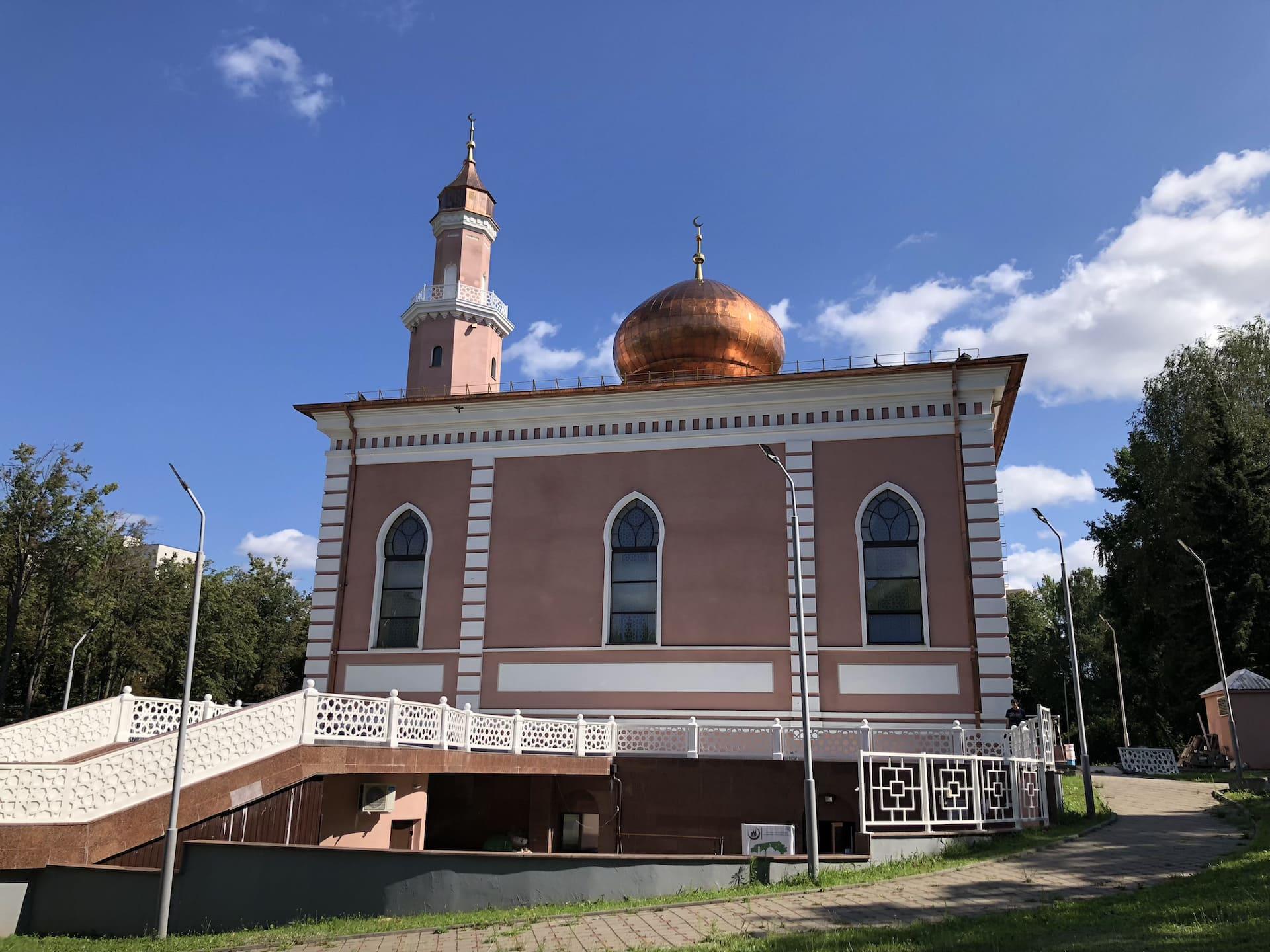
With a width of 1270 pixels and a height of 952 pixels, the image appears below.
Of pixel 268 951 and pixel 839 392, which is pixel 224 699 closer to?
pixel 839 392

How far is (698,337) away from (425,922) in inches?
627

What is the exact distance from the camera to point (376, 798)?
13039 millimetres

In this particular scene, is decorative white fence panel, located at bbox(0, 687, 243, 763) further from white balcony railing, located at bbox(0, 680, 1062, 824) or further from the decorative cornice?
the decorative cornice

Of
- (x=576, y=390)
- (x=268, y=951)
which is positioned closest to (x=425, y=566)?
(x=576, y=390)

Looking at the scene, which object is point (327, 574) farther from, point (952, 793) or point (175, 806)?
point (952, 793)

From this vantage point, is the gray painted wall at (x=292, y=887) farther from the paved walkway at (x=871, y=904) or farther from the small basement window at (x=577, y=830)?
the small basement window at (x=577, y=830)

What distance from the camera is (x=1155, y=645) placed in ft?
114

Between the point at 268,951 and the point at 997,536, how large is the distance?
44.1 ft

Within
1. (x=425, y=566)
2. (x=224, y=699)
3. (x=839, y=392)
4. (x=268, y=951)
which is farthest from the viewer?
(x=224, y=699)

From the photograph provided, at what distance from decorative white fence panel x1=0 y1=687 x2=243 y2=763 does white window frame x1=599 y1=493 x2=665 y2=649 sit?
669 cm

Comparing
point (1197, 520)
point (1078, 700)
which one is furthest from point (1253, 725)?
point (1078, 700)

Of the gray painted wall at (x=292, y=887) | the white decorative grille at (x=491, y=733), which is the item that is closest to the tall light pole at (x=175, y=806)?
the gray painted wall at (x=292, y=887)

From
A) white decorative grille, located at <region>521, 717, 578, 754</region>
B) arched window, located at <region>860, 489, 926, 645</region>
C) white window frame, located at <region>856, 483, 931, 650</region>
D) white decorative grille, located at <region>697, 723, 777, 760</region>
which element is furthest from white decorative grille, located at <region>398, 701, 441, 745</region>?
arched window, located at <region>860, 489, 926, 645</region>

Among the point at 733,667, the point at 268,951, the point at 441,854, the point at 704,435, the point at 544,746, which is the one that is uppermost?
the point at 704,435
